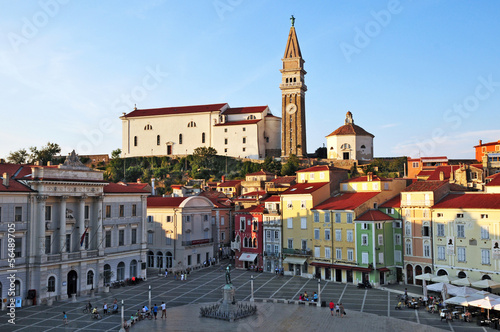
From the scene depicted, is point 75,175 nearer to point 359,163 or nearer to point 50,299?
point 50,299

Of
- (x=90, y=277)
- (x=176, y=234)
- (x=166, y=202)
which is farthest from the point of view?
(x=166, y=202)

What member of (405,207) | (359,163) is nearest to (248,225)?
(405,207)

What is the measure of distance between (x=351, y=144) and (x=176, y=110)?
2188 inches

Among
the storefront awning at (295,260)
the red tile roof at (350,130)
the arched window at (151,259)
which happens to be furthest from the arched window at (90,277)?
the red tile roof at (350,130)

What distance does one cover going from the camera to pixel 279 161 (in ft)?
436

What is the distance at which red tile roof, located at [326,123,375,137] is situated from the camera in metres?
122

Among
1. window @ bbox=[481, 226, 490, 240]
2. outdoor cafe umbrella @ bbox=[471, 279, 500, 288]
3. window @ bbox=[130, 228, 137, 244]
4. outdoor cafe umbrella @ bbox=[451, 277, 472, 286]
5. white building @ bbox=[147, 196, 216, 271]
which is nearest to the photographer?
outdoor cafe umbrella @ bbox=[471, 279, 500, 288]

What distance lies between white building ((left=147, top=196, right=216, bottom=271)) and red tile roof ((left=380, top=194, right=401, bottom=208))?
26.1 meters

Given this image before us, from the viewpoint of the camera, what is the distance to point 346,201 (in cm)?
6191

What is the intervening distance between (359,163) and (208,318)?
8516 cm

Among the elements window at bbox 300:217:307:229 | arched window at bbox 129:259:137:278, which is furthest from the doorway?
window at bbox 300:217:307:229

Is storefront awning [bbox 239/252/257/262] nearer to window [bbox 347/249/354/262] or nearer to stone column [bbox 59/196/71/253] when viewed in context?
window [bbox 347/249/354/262]

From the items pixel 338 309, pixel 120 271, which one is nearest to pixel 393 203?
pixel 338 309

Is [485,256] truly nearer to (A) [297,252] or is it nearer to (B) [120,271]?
(A) [297,252]
